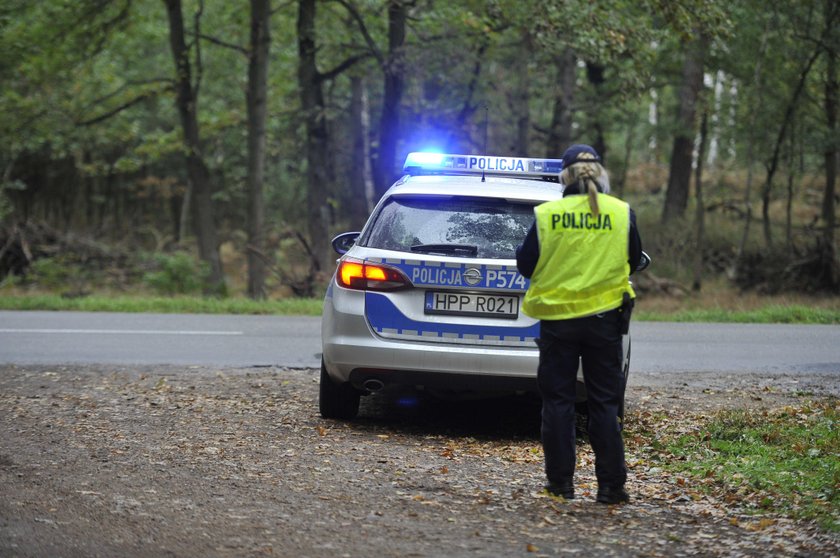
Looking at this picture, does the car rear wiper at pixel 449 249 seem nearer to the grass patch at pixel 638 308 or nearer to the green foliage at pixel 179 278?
the grass patch at pixel 638 308

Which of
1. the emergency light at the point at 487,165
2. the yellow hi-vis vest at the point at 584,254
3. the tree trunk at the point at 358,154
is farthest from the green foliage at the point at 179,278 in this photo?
the yellow hi-vis vest at the point at 584,254

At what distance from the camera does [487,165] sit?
806 centimetres

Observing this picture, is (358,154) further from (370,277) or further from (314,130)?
(370,277)

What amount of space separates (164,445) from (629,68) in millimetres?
13323

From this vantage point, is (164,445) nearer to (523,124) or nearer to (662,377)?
(662,377)

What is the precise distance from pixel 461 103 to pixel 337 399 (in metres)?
16.3

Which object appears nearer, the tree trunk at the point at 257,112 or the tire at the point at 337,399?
the tire at the point at 337,399

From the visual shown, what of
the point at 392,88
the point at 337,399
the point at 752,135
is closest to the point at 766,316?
the point at 752,135

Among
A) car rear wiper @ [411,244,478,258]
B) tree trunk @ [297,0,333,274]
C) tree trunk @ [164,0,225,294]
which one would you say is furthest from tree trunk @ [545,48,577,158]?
car rear wiper @ [411,244,478,258]

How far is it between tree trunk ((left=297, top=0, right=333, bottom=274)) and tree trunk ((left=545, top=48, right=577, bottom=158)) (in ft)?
15.3

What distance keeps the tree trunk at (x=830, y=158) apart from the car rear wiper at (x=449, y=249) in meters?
14.7

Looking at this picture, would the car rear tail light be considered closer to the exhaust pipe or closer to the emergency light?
the exhaust pipe

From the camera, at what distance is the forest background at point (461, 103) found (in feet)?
64.1

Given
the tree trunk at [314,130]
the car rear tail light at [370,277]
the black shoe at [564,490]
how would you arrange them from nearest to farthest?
the black shoe at [564,490] → the car rear tail light at [370,277] → the tree trunk at [314,130]
